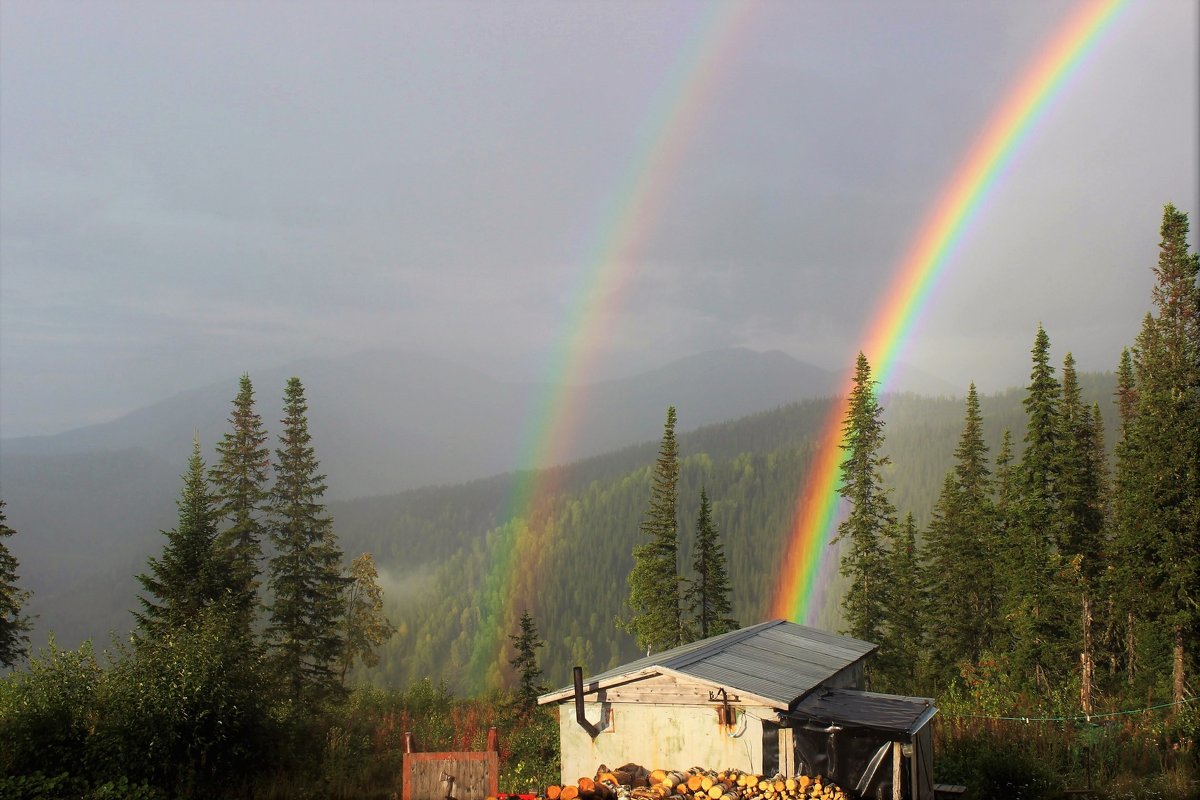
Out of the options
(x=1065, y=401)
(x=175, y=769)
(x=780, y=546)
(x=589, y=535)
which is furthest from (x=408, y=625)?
(x=175, y=769)

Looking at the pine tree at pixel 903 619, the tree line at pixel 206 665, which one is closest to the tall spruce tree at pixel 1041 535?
the pine tree at pixel 903 619

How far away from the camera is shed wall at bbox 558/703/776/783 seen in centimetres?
1833

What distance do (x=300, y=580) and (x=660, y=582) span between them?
20.5 metres

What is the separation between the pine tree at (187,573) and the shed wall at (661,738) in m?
19.3

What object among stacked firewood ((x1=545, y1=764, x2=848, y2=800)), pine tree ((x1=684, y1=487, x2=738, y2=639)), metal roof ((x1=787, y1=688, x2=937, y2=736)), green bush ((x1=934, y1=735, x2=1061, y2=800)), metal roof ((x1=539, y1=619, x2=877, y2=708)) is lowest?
green bush ((x1=934, y1=735, x2=1061, y2=800))

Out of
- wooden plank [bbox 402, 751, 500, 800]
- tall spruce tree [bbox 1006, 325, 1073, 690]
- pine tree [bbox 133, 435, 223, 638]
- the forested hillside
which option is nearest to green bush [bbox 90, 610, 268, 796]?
wooden plank [bbox 402, 751, 500, 800]

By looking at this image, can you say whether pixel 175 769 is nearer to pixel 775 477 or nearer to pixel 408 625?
pixel 408 625

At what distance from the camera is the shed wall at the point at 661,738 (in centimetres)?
1833

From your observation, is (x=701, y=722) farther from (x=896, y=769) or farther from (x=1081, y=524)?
(x=1081, y=524)

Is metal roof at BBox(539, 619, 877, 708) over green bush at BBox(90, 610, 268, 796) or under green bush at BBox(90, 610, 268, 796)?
over

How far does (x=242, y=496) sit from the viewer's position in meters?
38.4

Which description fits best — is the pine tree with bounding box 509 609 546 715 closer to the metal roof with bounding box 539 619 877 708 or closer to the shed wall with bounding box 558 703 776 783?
the metal roof with bounding box 539 619 877 708

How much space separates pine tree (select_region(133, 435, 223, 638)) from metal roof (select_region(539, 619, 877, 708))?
740 inches

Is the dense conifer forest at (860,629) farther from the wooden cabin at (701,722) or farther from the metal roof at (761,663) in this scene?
the wooden cabin at (701,722)
